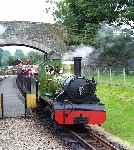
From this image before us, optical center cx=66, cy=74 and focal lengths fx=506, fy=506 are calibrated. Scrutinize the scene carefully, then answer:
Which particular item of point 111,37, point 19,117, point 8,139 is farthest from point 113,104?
point 111,37

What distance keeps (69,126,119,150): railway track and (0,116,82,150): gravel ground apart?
0.23 meters

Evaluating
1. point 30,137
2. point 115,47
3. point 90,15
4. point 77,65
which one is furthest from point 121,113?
point 90,15

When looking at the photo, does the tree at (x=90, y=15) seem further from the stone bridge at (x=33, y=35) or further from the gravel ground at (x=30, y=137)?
the gravel ground at (x=30, y=137)

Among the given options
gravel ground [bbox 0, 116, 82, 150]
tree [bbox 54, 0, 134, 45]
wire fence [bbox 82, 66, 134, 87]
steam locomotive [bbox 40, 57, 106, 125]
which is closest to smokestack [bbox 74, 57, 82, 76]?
steam locomotive [bbox 40, 57, 106, 125]

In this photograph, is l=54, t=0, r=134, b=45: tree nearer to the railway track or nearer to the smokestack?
the smokestack

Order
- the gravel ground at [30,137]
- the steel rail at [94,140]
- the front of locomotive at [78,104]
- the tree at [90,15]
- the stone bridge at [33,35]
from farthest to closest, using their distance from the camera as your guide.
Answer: the stone bridge at [33,35] → the tree at [90,15] → the front of locomotive at [78,104] → the gravel ground at [30,137] → the steel rail at [94,140]

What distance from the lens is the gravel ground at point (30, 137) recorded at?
1331cm

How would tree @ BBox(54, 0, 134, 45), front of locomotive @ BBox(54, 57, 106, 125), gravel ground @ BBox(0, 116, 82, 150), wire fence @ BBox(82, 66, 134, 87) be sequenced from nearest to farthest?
gravel ground @ BBox(0, 116, 82, 150) → front of locomotive @ BBox(54, 57, 106, 125) → wire fence @ BBox(82, 66, 134, 87) → tree @ BBox(54, 0, 134, 45)

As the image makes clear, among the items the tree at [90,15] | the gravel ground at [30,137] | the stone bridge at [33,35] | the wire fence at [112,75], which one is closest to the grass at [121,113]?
the gravel ground at [30,137]

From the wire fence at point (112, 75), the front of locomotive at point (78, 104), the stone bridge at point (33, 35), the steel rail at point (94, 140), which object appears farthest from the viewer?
the stone bridge at point (33, 35)

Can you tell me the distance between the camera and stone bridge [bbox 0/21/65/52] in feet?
136

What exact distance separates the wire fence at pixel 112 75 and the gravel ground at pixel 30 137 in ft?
43.5

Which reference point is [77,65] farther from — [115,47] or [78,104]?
[115,47]

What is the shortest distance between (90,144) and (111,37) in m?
22.9
